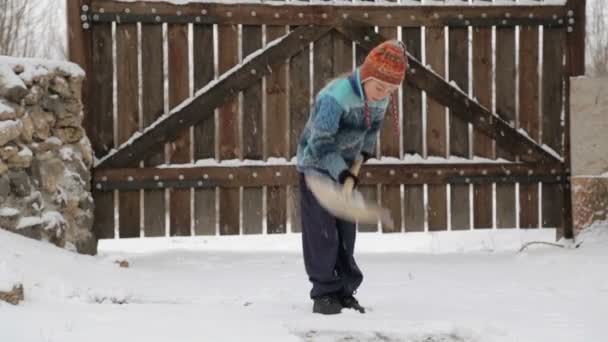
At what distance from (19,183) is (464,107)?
324 cm

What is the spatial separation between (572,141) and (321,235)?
292cm

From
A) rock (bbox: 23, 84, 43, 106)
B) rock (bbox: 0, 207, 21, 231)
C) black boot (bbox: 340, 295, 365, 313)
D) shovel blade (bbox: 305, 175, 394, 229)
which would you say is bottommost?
black boot (bbox: 340, 295, 365, 313)

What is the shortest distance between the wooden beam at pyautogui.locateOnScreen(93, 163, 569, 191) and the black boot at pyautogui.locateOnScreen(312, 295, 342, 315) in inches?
93.2

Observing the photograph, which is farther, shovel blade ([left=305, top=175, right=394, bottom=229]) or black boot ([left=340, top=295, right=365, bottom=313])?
black boot ([left=340, top=295, right=365, bottom=313])

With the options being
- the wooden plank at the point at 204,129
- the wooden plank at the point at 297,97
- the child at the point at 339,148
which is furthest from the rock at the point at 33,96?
the child at the point at 339,148

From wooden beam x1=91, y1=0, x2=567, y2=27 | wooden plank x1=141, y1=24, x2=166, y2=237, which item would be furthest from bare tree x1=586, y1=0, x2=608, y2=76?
wooden plank x1=141, y1=24, x2=166, y2=237

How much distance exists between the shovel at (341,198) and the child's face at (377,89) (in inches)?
12.4

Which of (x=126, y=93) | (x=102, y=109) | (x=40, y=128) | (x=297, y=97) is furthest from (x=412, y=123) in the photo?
(x=40, y=128)

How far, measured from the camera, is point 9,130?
5.04 meters

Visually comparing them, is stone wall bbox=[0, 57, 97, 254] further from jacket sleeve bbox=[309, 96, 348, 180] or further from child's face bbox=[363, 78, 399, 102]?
child's face bbox=[363, 78, 399, 102]

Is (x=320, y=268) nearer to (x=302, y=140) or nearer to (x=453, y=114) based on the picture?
(x=302, y=140)

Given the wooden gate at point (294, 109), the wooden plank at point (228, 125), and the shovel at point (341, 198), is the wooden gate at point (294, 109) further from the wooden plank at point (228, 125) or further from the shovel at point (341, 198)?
the shovel at point (341, 198)

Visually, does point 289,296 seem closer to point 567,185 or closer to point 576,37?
point 567,185

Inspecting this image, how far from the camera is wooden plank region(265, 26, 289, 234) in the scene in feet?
20.7
